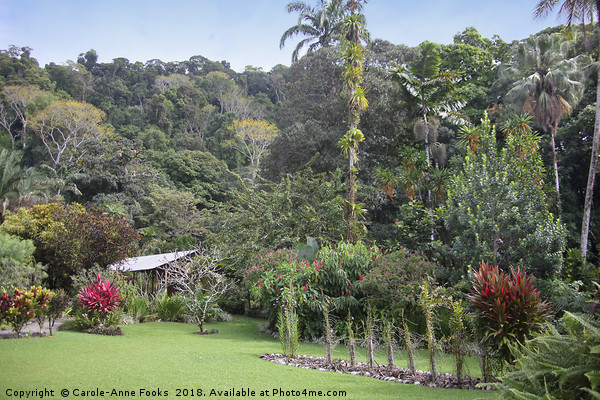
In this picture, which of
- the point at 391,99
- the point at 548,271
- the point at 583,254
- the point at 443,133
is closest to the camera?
the point at 548,271

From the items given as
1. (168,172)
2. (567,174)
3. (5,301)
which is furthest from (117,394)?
(168,172)

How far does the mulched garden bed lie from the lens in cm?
530

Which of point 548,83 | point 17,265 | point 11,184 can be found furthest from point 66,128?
point 548,83

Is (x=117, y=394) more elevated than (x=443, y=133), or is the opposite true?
(x=443, y=133)

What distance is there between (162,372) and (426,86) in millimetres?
16843

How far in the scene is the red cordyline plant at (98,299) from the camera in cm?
982

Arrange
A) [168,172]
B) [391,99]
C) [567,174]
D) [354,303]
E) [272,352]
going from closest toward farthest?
[272,352] → [354,303] → [567,174] → [391,99] → [168,172]

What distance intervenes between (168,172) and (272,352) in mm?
32238

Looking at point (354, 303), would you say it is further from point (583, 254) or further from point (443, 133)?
point (443, 133)

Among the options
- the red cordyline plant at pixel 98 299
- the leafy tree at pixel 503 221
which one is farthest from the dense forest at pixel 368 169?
the red cordyline plant at pixel 98 299

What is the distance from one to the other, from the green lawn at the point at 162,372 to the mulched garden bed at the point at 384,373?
279 millimetres

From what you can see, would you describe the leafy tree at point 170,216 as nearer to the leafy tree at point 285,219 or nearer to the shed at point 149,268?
the shed at point 149,268

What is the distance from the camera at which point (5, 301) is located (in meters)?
7.97

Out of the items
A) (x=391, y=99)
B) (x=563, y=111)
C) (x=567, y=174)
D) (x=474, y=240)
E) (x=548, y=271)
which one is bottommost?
(x=548, y=271)
